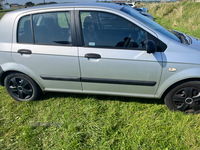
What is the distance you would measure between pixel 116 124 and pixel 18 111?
1.81 meters

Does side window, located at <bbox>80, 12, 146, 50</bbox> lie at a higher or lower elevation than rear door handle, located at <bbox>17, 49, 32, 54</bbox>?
higher

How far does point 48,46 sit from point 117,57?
114cm

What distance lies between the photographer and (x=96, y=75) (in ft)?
7.93

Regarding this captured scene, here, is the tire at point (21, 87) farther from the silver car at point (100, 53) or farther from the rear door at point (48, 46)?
the rear door at point (48, 46)

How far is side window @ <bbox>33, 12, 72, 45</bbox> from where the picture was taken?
2.40 metres

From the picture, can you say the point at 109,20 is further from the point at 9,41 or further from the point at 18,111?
the point at 18,111

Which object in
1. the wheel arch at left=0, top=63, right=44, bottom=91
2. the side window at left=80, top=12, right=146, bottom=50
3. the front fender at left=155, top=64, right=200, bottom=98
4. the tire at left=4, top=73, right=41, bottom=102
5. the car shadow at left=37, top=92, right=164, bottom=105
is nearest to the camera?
the front fender at left=155, top=64, right=200, bottom=98

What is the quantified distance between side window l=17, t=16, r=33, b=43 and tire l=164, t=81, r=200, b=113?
2510 millimetres

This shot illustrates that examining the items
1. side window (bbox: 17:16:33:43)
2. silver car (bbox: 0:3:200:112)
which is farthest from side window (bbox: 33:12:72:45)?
side window (bbox: 17:16:33:43)

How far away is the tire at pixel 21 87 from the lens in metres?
2.71

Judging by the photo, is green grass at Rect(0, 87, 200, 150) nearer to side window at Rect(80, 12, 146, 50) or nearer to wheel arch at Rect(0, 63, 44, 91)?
wheel arch at Rect(0, 63, 44, 91)

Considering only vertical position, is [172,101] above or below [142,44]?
below

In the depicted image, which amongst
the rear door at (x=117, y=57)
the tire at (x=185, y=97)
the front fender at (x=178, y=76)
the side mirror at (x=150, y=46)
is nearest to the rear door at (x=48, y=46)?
the rear door at (x=117, y=57)

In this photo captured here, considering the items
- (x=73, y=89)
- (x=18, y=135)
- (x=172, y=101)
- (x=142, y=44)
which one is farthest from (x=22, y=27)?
(x=172, y=101)
